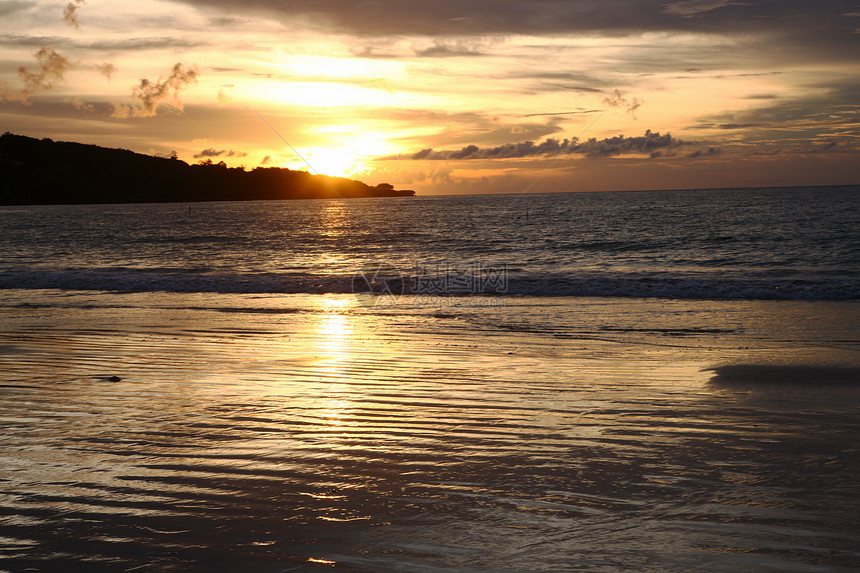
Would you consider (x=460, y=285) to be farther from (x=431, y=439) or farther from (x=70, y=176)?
(x=70, y=176)

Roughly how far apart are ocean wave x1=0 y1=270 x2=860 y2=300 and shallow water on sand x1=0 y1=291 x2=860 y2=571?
8.64 meters

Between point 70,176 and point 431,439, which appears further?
point 70,176

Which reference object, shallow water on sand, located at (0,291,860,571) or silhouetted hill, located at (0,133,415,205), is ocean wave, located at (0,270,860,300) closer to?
shallow water on sand, located at (0,291,860,571)

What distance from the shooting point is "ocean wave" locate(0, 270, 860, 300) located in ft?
63.0

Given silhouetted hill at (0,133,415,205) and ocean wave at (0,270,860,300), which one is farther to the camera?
silhouetted hill at (0,133,415,205)

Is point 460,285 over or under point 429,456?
over

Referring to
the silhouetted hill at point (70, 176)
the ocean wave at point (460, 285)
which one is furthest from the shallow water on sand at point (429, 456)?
the silhouetted hill at point (70, 176)

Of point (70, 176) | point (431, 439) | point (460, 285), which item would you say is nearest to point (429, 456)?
point (431, 439)

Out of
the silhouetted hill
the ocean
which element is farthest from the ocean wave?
the silhouetted hill

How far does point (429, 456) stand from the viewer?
5180 millimetres

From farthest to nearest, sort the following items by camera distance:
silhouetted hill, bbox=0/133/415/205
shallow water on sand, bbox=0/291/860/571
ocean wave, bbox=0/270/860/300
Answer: silhouetted hill, bbox=0/133/415/205 → ocean wave, bbox=0/270/860/300 → shallow water on sand, bbox=0/291/860/571

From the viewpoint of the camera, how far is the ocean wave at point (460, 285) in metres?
19.2

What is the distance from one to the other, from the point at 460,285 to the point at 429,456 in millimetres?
17410

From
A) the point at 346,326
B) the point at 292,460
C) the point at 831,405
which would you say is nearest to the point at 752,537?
the point at 292,460
